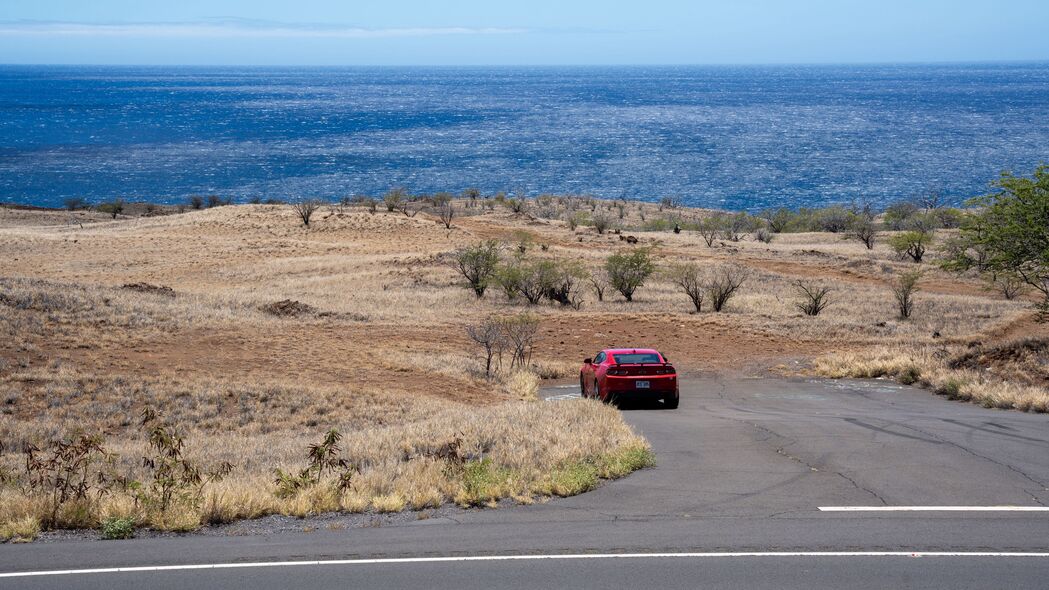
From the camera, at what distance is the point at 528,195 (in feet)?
295

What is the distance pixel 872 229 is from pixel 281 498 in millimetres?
49750

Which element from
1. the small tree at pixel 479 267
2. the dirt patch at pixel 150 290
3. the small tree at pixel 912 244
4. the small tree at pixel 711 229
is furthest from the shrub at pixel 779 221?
the dirt patch at pixel 150 290

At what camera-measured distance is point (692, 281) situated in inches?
1314

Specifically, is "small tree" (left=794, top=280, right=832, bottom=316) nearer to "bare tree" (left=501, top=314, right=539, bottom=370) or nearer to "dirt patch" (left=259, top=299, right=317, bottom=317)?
"bare tree" (left=501, top=314, right=539, bottom=370)

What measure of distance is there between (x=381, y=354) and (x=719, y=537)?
49.6ft

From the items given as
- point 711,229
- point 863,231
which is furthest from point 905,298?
point 863,231

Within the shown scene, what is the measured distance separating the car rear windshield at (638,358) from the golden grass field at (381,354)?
7.09ft

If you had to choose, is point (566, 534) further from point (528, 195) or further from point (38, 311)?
point (528, 195)

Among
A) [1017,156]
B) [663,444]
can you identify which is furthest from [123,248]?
[1017,156]

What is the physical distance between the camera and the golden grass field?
10641 millimetres

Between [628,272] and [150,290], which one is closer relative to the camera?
[150,290]

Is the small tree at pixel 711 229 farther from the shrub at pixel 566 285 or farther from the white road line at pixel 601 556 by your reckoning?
the white road line at pixel 601 556

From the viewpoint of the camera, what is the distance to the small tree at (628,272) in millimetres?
33781

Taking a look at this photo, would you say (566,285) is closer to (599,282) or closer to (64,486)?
(599,282)
